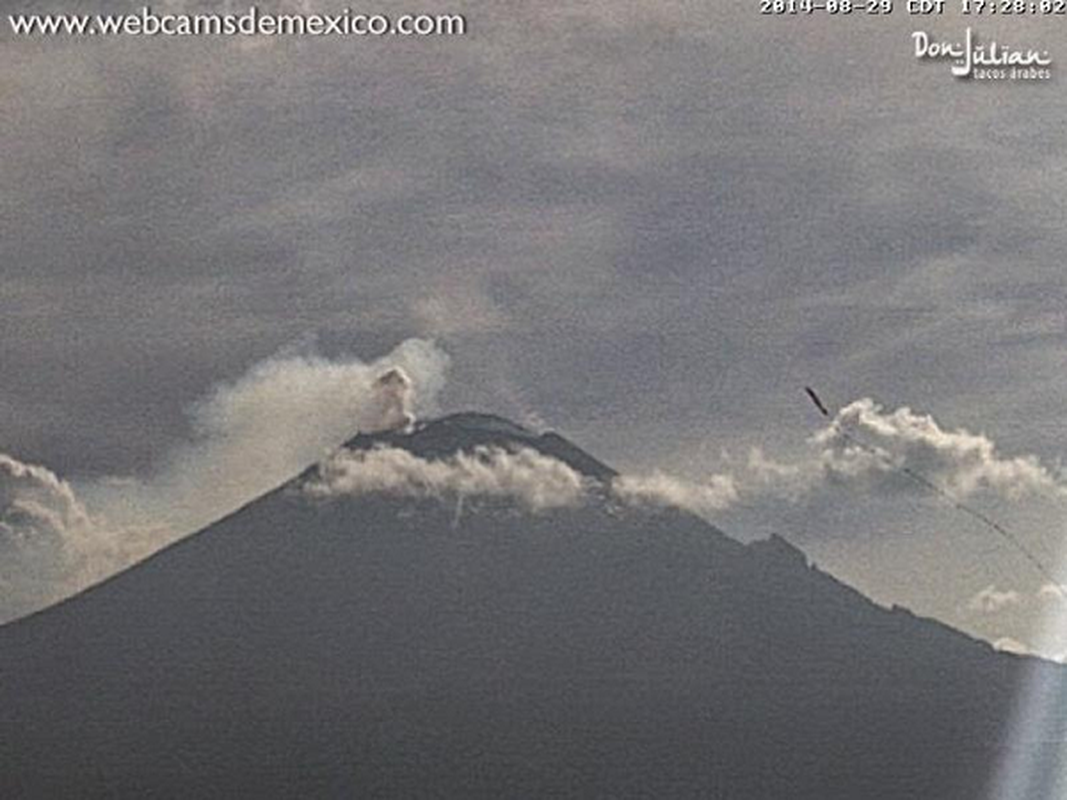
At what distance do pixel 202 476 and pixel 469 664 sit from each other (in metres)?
0.82

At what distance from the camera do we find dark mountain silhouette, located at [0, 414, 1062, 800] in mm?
3691

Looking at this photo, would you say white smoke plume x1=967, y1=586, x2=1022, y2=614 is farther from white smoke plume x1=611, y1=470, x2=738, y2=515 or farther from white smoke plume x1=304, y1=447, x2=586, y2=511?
white smoke plume x1=304, y1=447, x2=586, y2=511

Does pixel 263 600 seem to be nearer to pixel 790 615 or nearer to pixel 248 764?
pixel 248 764

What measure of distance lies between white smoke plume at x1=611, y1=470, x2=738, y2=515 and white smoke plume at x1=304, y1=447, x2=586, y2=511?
0.41 feet

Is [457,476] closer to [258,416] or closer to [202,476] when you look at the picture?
[258,416]

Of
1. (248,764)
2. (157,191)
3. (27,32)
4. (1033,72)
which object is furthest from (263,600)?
(1033,72)

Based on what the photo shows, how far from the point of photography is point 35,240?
367 centimetres

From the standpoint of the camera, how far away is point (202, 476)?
372 cm

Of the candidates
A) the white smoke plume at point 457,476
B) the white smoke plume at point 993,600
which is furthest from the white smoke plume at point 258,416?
the white smoke plume at point 993,600

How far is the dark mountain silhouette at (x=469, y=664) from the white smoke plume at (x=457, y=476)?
0.03 metres

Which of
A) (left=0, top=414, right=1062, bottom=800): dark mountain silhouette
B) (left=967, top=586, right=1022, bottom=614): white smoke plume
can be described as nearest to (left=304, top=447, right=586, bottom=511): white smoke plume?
(left=0, top=414, right=1062, bottom=800): dark mountain silhouette

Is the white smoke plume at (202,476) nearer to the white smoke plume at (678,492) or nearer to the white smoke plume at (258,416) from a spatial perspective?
the white smoke plume at (258,416)

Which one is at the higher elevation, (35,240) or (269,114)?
(269,114)

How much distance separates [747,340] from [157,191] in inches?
60.2
